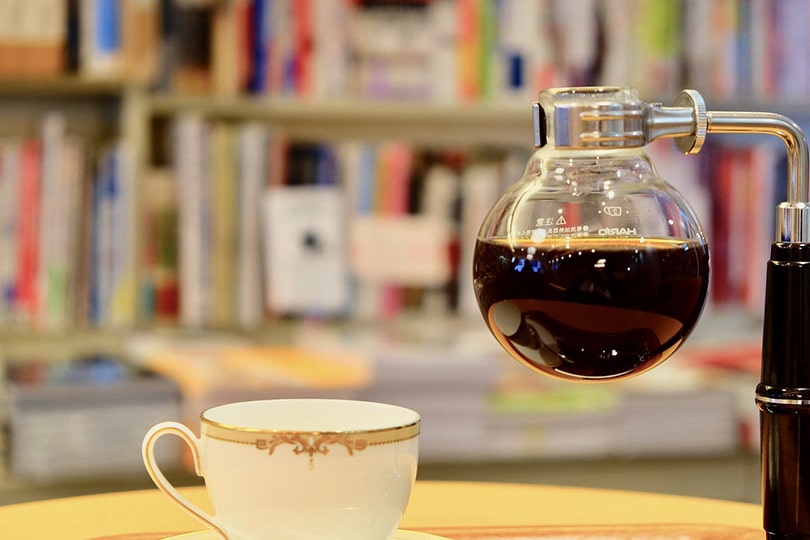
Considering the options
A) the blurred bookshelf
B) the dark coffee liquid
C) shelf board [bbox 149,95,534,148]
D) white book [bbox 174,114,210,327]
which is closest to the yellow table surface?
the dark coffee liquid

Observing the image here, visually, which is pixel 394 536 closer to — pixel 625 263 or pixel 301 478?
pixel 301 478

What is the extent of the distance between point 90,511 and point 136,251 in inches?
47.5

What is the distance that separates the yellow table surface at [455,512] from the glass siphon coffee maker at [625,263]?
112 mm

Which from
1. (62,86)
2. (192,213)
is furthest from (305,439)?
(62,86)

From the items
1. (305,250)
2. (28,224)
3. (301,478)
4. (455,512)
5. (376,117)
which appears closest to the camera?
(301,478)

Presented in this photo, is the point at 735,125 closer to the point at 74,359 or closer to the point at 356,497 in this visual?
the point at 356,497

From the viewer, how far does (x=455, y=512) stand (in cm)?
81

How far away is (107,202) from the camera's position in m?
1.94

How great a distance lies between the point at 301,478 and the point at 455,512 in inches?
7.7

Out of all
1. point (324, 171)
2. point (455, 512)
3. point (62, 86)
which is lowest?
point (455, 512)

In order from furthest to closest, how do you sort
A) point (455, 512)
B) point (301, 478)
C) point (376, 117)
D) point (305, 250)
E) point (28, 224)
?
point (376, 117) < point (305, 250) < point (28, 224) < point (455, 512) < point (301, 478)

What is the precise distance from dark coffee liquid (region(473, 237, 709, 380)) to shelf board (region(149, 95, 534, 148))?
1.40m

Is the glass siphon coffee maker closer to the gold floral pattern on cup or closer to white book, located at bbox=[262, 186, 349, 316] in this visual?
the gold floral pattern on cup

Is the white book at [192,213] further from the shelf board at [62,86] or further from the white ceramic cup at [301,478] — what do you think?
the white ceramic cup at [301,478]
